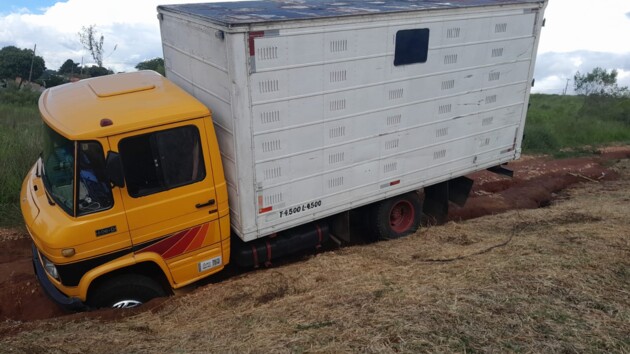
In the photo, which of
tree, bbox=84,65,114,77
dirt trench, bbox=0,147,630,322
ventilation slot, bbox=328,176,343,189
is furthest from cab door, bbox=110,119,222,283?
tree, bbox=84,65,114,77

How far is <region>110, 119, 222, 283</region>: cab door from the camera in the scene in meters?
4.76

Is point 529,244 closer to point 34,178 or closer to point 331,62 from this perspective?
point 331,62

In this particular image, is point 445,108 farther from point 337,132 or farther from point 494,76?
point 337,132

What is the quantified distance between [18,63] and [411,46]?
76.4ft

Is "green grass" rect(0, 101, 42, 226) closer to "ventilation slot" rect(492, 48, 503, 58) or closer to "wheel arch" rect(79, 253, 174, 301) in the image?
"wheel arch" rect(79, 253, 174, 301)

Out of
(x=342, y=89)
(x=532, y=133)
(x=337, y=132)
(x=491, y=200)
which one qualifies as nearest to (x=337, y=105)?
(x=342, y=89)

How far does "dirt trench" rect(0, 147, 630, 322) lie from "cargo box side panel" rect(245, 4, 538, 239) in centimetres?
189

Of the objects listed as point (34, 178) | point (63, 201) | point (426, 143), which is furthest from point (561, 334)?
point (34, 178)

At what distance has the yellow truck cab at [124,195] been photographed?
4.58 meters

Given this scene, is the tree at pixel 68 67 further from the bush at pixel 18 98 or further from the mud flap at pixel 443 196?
the mud flap at pixel 443 196

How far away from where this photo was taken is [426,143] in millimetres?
6809

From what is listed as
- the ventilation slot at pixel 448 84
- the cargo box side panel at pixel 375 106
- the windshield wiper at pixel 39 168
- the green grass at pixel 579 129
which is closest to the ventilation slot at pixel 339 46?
the cargo box side panel at pixel 375 106

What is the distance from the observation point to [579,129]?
52.0ft

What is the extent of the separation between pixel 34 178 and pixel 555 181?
10021mm
